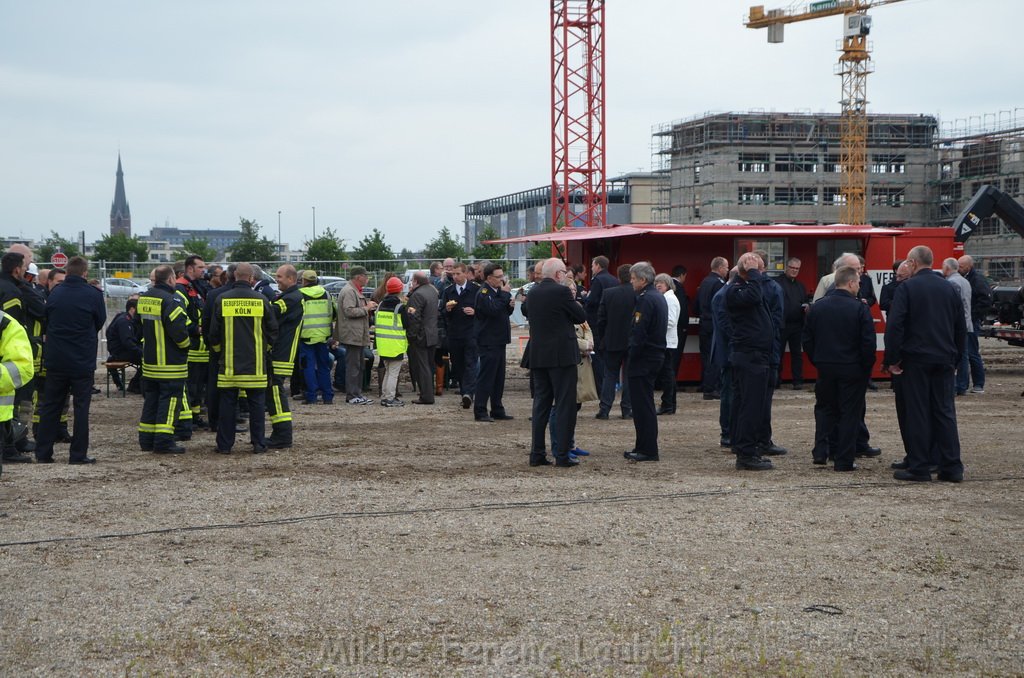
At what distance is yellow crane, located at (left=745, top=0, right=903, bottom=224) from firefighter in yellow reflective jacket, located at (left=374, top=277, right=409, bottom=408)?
74226mm

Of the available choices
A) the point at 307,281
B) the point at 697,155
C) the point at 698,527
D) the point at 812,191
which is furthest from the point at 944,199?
the point at 698,527

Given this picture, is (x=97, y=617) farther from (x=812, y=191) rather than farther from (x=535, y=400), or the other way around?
(x=812, y=191)

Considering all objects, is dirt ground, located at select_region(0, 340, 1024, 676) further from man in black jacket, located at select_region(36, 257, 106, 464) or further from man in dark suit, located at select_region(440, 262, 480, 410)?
man in dark suit, located at select_region(440, 262, 480, 410)

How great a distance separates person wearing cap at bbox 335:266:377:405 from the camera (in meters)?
15.6

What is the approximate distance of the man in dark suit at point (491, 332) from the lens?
13258 millimetres

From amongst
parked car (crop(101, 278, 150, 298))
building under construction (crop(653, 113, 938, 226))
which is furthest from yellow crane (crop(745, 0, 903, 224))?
parked car (crop(101, 278, 150, 298))

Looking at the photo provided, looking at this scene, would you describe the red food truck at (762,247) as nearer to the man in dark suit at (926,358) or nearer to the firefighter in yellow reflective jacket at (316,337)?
the firefighter in yellow reflective jacket at (316,337)

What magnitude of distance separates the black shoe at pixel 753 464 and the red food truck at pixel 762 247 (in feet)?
23.8

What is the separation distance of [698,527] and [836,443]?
3.08 metres

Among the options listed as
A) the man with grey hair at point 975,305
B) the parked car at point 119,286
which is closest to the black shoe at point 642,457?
the man with grey hair at point 975,305

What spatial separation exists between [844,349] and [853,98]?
265 feet

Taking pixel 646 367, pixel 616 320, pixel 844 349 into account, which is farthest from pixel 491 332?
pixel 844 349

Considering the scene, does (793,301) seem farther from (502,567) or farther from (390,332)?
(502,567)

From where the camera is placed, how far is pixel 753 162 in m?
88.2
